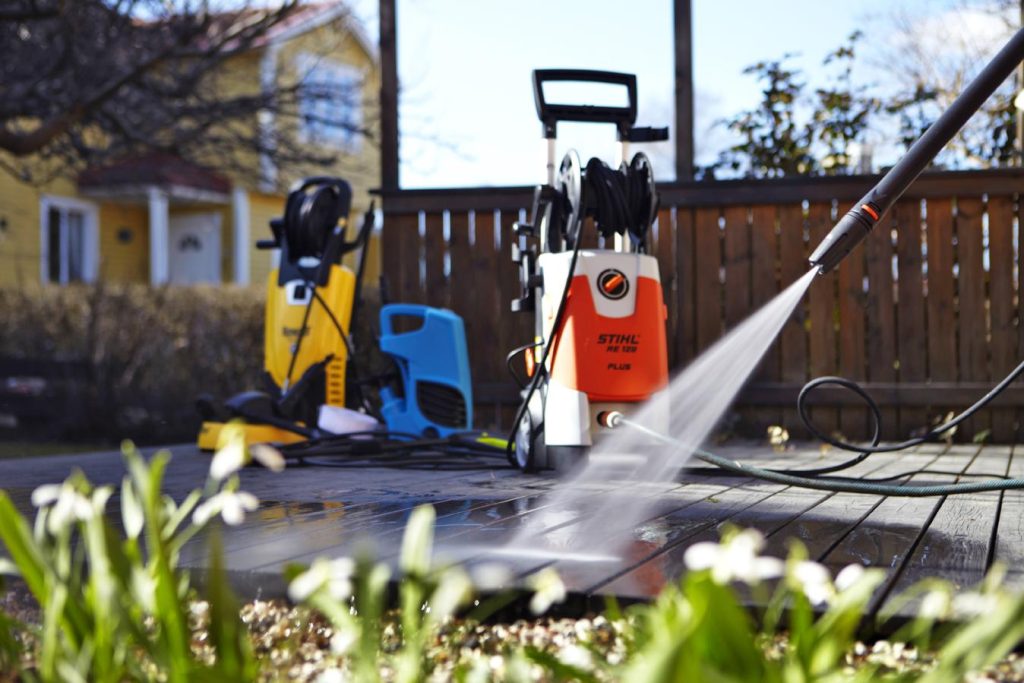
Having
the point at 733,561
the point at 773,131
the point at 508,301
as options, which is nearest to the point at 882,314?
the point at 773,131

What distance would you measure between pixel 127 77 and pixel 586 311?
504 centimetres

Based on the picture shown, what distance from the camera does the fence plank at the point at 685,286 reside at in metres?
5.72

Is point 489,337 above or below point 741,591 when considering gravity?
above

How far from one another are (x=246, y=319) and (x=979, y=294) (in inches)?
177

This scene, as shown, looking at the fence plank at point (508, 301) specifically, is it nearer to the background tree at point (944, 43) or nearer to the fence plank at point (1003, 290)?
the fence plank at point (1003, 290)

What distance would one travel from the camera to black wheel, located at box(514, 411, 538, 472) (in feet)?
12.8

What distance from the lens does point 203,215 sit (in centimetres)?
1595

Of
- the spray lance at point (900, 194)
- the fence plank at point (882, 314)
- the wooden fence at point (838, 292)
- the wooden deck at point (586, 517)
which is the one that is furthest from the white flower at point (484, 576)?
the fence plank at point (882, 314)

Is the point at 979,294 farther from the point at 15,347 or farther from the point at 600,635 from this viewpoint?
the point at 15,347

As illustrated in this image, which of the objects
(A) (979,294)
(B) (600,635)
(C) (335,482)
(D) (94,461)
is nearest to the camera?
(B) (600,635)

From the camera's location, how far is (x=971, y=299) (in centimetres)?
548

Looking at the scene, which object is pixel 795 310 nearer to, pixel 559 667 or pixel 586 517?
pixel 586 517

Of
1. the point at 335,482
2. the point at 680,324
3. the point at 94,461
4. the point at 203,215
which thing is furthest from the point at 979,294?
the point at 203,215

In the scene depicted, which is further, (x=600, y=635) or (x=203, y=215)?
(x=203, y=215)
